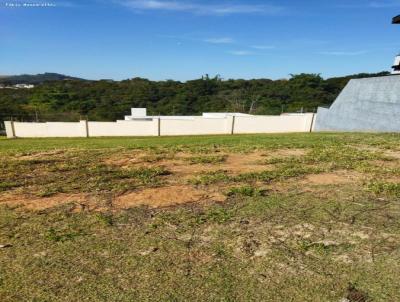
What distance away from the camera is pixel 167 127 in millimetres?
27875

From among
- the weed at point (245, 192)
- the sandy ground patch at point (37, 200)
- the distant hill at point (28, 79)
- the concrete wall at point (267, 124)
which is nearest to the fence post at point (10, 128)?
the concrete wall at point (267, 124)

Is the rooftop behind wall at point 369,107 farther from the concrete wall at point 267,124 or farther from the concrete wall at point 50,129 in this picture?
the concrete wall at point 50,129

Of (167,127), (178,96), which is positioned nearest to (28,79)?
(178,96)

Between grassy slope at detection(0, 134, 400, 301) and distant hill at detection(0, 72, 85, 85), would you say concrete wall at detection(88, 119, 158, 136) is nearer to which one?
grassy slope at detection(0, 134, 400, 301)

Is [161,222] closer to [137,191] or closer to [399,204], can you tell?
[137,191]

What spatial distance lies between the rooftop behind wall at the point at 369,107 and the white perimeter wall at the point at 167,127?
736 cm

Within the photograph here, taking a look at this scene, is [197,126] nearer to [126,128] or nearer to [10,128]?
[126,128]

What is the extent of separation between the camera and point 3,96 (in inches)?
2152

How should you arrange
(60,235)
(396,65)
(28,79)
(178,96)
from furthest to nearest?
(28,79)
(178,96)
(396,65)
(60,235)

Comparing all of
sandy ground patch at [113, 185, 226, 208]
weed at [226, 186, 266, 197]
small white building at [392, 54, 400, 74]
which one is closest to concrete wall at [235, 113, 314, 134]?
small white building at [392, 54, 400, 74]

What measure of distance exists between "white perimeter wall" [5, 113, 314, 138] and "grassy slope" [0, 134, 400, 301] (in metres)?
23.0

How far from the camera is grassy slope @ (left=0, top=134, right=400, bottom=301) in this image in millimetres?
2321

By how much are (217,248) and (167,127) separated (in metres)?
25.3

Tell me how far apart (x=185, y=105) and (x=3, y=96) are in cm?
3124
